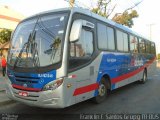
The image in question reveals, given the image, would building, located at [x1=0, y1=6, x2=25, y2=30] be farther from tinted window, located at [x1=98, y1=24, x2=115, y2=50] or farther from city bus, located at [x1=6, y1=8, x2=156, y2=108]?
city bus, located at [x1=6, y1=8, x2=156, y2=108]

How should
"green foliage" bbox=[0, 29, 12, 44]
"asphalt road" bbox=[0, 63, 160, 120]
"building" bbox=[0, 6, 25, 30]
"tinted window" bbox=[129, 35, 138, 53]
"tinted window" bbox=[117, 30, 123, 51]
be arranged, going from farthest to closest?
"building" bbox=[0, 6, 25, 30] < "green foliage" bbox=[0, 29, 12, 44] < "tinted window" bbox=[129, 35, 138, 53] < "tinted window" bbox=[117, 30, 123, 51] < "asphalt road" bbox=[0, 63, 160, 120]

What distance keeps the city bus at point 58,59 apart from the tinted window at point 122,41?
1.82 meters

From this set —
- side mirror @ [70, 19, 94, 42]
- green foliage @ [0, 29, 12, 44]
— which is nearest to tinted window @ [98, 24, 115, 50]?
side mirror @ [70, 19, 94, 42]

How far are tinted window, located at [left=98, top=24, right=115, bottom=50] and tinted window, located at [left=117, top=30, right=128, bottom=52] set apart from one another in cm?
77

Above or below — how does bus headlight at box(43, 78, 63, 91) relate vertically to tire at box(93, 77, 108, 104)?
above

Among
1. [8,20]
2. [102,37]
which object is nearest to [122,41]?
[102,37]

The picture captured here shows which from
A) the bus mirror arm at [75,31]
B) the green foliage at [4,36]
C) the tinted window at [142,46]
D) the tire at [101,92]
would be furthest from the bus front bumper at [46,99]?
the green foliage at [4,36]

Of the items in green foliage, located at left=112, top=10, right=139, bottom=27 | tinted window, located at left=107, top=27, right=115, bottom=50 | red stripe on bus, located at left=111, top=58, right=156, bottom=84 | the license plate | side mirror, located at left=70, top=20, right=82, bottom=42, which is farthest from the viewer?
green foliage, located at left=112, top=10, right=139, bottom=27

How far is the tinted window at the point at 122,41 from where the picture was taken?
11.0 meters

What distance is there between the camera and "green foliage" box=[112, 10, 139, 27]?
27.6 meters

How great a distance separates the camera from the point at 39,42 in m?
7.14

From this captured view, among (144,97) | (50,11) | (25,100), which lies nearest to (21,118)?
(25,100)

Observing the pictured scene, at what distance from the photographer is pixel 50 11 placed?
7684mm

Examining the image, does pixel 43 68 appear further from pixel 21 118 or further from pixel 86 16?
pixel 86 16
